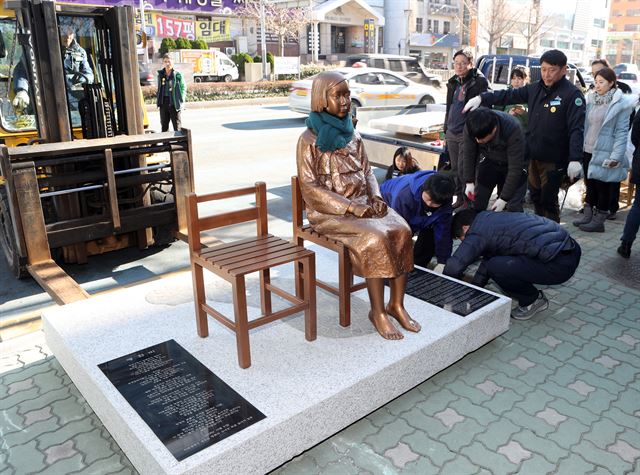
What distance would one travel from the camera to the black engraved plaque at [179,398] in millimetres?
2500

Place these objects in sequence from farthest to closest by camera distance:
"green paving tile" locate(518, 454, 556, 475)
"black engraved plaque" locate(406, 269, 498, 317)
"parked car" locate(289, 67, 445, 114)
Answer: "parked car" locate(289, 67, 445, 114)
"black engraved plaque" locate(406, 269, 498, 317)
"green paving tile" locate(518, 454, 556, 475)

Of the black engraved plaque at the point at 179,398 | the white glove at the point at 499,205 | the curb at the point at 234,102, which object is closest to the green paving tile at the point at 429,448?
the black engraved plaque at the point at 179,398

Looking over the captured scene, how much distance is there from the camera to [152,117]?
16766 millimetres

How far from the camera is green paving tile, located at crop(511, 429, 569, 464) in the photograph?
8.97 feet

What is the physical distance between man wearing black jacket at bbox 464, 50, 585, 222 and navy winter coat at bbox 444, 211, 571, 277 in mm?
1479

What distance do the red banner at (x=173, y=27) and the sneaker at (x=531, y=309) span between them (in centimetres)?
2975

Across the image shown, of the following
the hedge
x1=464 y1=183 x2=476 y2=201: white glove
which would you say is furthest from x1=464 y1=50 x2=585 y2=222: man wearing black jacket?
the hedge

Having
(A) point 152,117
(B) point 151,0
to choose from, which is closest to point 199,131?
(A) point 152,117

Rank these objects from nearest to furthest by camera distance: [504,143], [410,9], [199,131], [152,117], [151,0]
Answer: [504,143] < [199,131] < [152,117] < [151,0] < [410,9]

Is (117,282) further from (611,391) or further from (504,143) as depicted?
(611,391)

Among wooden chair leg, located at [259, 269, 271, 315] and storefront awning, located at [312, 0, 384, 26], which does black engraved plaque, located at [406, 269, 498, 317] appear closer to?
wooden chair leg, located at [259, 269, 271, 315]

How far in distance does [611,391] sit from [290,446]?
1950 mm

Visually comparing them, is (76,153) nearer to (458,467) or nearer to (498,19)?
(458,467)

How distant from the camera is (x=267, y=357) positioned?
3.16 m
